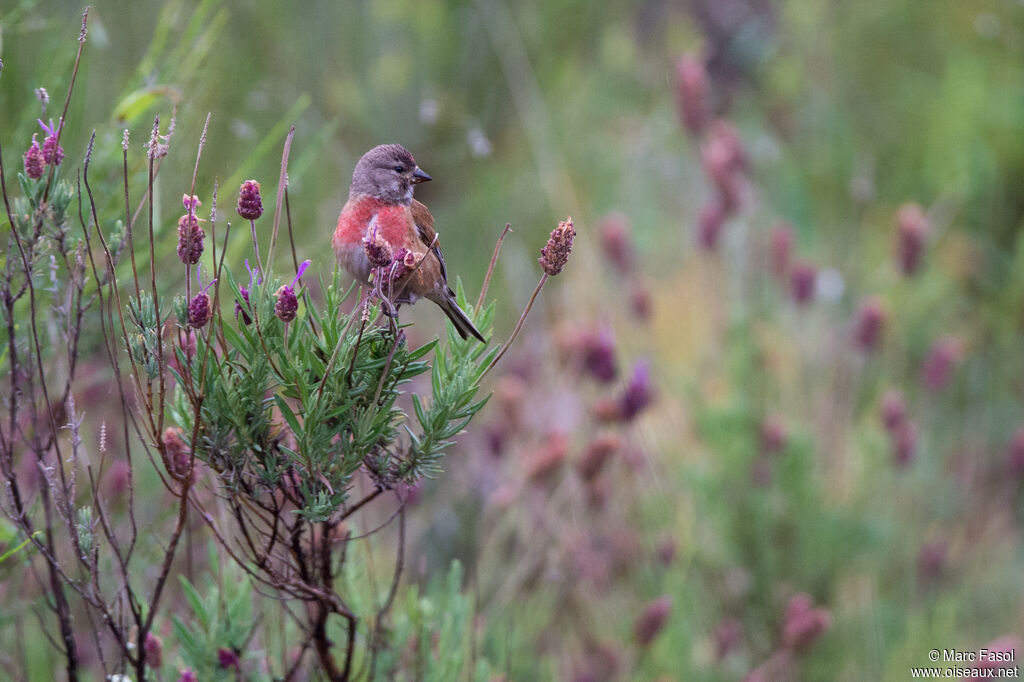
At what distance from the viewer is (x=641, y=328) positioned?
3346 mm

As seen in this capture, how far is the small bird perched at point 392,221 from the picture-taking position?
55.3 inches

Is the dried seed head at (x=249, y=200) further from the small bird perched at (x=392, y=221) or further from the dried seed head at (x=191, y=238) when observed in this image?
the small bird perched at (x=392, y=221)

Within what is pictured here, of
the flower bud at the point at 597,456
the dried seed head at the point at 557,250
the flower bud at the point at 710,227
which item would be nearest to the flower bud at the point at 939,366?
the flower bud at the point at 710,227

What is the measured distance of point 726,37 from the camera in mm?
7531

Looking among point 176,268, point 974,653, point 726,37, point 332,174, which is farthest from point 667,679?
point 726,37

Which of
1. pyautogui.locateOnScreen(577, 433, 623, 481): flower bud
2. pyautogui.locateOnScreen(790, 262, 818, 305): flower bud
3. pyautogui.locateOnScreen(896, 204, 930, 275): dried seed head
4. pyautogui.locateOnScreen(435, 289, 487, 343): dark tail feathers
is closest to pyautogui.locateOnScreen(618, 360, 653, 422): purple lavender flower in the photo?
pyautogui.locateOnScreen(577, 433, 623, 481): flower bud

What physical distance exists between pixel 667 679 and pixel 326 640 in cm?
115

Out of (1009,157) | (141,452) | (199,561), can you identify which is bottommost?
(199,561)

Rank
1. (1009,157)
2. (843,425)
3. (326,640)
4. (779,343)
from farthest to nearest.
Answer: (1009,157) → (779,343) → (843,425) → (326,640)

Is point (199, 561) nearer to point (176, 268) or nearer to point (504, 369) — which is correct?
point (176, 268)

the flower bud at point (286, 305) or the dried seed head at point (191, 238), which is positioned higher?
the dried seed head at point (191, 238)

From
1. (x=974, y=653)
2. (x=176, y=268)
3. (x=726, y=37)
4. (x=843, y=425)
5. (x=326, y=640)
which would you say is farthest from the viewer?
(x=726, y=37)

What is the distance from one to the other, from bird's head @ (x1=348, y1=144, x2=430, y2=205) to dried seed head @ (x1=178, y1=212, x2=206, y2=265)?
0.38m

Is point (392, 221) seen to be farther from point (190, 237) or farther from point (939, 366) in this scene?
point (939, 366)
